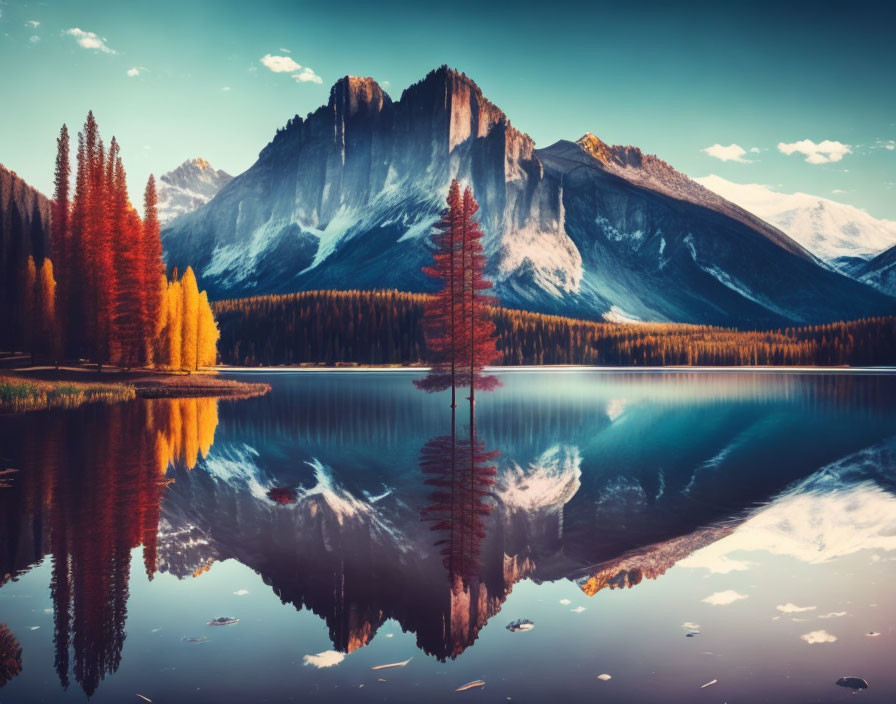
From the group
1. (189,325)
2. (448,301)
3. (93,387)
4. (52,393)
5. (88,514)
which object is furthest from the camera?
(189,325)

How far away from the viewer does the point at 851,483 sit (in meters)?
31.9

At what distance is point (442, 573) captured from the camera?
18.5 metres

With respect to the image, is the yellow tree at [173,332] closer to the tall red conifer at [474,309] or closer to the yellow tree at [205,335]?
the yellow tree at [205,335]

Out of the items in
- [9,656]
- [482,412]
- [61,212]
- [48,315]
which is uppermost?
[61,212]

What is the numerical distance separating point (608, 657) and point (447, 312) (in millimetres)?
50099

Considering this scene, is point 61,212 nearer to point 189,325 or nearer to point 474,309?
point 189,325

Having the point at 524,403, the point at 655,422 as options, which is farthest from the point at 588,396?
the point at 655,422

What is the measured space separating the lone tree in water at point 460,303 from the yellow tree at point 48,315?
2282 inches

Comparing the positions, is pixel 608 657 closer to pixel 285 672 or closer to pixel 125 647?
pixel 285 672

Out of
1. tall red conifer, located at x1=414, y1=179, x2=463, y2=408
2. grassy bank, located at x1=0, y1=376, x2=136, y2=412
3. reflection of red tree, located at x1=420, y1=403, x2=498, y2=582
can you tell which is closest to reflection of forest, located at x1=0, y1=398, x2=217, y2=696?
reflection of red tree, located at x1=420, y1=403, x2=498, y2=582

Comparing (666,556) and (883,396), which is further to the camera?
(883,396)

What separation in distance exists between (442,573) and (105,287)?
299 feet

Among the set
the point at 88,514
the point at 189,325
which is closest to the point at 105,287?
the point at 189,325

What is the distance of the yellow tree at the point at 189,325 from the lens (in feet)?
347
